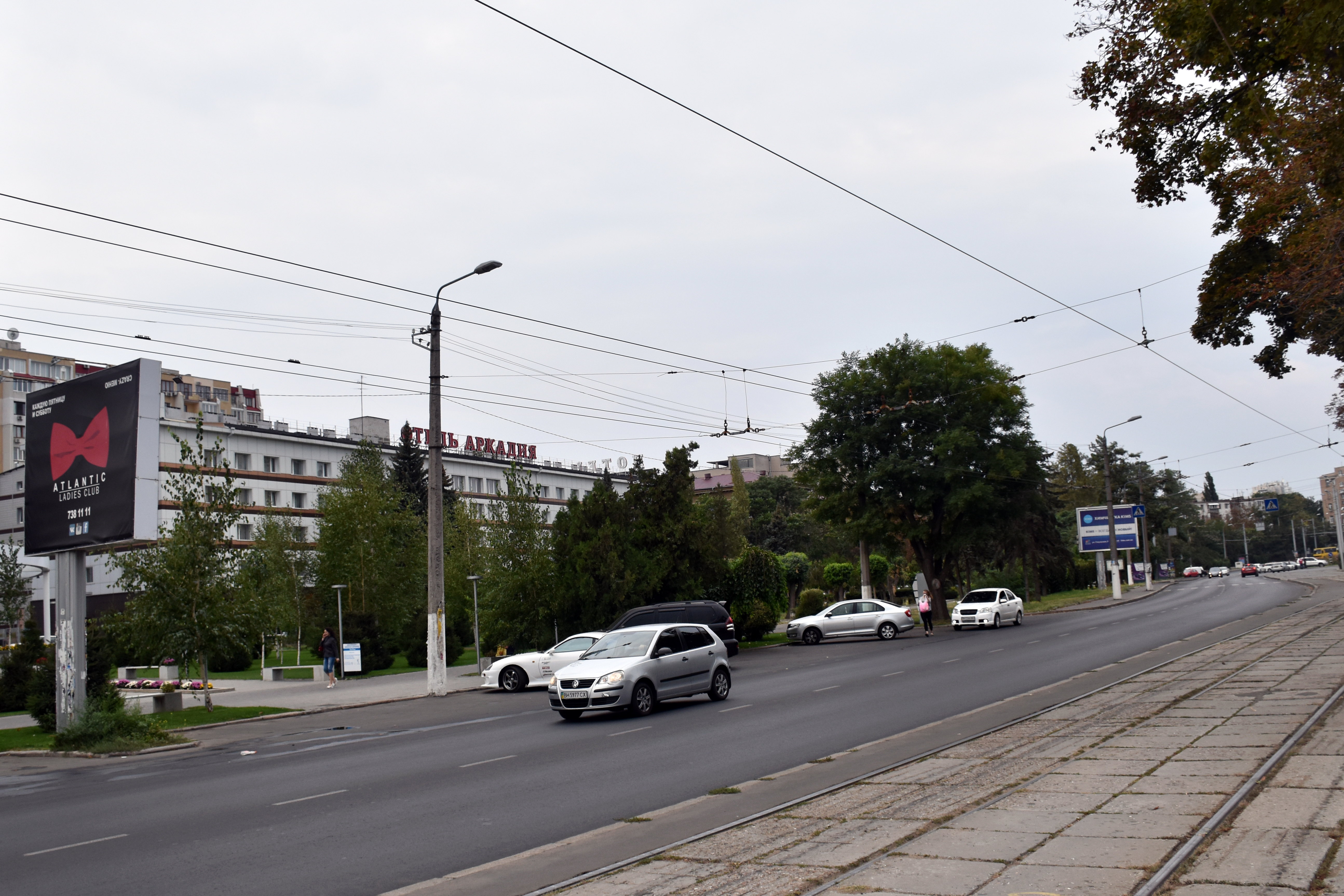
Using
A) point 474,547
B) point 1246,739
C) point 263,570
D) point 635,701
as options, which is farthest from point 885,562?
point 1246,739

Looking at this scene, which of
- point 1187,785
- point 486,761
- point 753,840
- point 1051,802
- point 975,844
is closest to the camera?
point 975,844

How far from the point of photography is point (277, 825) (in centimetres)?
957

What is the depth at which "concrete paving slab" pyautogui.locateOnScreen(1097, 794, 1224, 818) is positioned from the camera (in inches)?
308

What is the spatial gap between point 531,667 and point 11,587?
114 feet

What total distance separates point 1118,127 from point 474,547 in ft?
114

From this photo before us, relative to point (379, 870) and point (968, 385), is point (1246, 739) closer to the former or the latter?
point (379, 870)

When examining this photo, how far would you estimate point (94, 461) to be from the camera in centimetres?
1894

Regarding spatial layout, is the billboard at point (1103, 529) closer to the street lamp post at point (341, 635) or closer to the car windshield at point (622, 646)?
the street lamp post at point (341, 635)

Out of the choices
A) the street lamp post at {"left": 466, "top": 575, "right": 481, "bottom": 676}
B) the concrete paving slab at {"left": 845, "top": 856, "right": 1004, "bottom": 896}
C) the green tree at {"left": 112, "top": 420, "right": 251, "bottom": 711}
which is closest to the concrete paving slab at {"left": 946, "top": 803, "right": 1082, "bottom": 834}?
the concrete paving slab at {"left": 845, "top": 856, "right": 1004, "bottom": 896}

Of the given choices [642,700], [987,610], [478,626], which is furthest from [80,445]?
[987,610]

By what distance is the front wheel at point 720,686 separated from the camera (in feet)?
64.6

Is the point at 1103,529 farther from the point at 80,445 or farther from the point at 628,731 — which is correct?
the point at 80,445

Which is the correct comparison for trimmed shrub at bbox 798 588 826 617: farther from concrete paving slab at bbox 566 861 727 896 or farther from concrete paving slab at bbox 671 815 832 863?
concrete paving slab at bbox 566 861 727 896

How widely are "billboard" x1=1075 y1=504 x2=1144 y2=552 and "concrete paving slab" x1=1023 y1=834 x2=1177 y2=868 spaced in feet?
214
